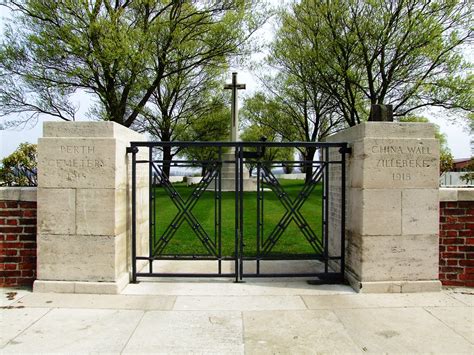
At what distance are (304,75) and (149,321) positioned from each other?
19.3 meters

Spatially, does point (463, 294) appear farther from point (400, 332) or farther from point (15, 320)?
point (15, 320)

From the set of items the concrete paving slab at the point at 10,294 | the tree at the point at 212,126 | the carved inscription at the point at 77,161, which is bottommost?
the concrete paving slab at the point at 10,294

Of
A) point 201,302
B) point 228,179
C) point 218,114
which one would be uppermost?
point 218,114

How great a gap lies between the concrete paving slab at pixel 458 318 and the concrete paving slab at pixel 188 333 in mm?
2135

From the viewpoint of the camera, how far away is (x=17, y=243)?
4.82 meters

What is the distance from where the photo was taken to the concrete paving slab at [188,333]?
3213mm

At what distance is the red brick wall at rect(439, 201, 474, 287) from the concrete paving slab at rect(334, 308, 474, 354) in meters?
1.10

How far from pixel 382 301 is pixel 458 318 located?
2.58ft

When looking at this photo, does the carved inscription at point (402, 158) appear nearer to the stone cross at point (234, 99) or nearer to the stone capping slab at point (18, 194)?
the stone capping slab at point (18, 194)

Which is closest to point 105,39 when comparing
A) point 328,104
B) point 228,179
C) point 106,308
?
point 228,179

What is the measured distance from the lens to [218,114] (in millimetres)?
29750

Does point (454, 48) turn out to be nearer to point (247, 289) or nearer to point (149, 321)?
point (247, 289)

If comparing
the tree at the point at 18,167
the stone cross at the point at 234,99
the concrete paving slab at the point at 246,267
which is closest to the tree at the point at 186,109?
the stone cross at the point at 234,99

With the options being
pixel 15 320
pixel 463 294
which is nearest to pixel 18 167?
pixel 15 320
